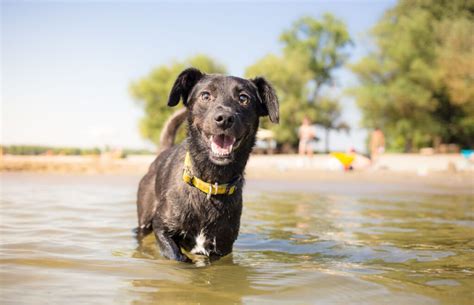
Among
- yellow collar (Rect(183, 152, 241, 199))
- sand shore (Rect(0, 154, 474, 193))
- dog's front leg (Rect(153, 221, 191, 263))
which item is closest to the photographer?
dog's front leg (Rect(153, 221, 191, 263))

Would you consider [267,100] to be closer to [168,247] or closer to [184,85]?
[184,85]

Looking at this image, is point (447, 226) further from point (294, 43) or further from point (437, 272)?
point (294, 43)

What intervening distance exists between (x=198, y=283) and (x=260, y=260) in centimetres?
131

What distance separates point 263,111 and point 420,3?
4891cm

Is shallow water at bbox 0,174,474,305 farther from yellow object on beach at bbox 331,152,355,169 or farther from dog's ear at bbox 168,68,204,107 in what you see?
yellow object on beach at bbox 331,152,355,169

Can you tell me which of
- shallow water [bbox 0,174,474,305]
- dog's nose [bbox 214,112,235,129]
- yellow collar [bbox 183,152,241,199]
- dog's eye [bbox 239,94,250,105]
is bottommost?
shallow water [bbox 0,174,474,305]

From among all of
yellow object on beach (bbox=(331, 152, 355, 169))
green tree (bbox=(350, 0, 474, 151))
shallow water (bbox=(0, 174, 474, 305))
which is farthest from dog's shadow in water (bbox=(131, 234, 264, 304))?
green tree (bbox=(350, 0, 474, 151))

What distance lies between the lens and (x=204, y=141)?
4.96 meters

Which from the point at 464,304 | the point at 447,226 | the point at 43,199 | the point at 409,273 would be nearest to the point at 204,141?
the point at 409,273

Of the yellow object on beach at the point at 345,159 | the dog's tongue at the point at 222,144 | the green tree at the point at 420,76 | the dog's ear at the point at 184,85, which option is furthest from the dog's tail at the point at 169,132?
the green tree at the point at 420,76

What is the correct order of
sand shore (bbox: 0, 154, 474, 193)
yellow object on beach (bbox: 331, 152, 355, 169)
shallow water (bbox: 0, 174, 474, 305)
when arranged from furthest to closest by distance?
yellow object on beach (bbox: 331, 152, 355, 169)
sand shore (bbox: 0, 154, 474, 193)
shallow water (bbox: 0, 174, 474, 305)

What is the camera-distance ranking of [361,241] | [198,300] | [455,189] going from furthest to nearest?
[455,189], [361,241], [198,300]

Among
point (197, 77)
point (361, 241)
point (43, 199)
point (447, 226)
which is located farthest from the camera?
point (43, 199)

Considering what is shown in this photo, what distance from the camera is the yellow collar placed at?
4965mm
